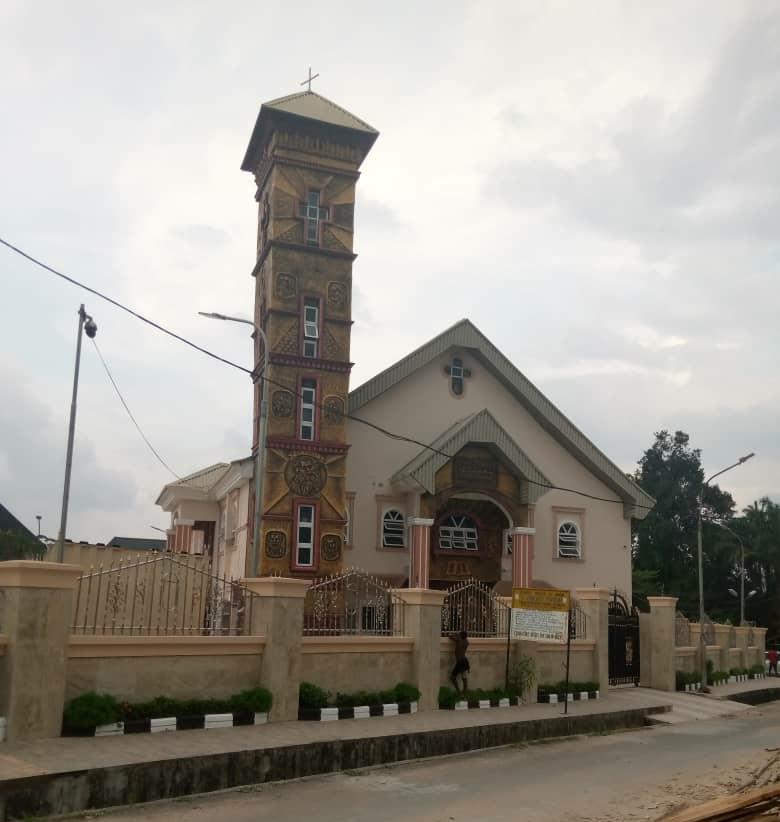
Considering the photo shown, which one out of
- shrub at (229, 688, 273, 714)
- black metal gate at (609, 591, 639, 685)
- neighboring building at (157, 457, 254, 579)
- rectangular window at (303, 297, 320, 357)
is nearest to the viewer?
shrub at (229, 688, 273, 714)

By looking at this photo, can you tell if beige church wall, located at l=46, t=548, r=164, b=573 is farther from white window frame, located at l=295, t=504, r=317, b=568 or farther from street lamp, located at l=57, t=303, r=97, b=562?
white window frame, located at l=295, t=504, r=317, b=568

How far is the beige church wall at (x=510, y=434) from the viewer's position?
27172mm

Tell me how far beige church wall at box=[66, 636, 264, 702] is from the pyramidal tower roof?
16172 mm

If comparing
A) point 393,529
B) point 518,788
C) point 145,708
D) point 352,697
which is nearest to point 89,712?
point 145,708

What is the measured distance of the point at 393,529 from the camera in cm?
2736

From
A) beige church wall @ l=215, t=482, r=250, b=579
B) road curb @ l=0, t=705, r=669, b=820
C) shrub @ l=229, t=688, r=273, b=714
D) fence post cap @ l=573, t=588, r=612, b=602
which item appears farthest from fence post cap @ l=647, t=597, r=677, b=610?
shrub @ l=229, t=688, r=273, b=714

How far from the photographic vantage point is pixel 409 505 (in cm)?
2678

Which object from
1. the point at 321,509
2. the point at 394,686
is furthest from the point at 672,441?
the point at 394,686

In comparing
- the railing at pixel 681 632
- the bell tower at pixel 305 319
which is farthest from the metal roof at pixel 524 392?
the railing at pixel 681 632

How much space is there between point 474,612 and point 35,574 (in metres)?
9.53

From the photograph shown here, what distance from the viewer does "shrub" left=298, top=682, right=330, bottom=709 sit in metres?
14.1

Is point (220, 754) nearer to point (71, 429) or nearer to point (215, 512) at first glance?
point (71, 429)

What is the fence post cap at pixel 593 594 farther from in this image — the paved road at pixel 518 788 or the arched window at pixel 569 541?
the arched window at pixel 569 541

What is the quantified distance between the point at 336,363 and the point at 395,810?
16307mm
